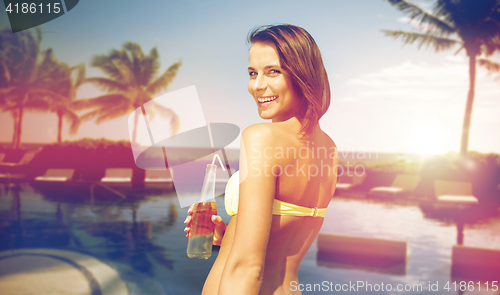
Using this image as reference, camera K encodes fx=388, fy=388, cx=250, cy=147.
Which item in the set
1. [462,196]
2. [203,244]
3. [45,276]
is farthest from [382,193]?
[203,244]

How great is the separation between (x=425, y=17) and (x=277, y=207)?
75.0 ft

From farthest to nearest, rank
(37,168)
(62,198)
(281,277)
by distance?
(37,168) < (62,198) < (281,277)

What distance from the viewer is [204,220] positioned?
1.46 meters

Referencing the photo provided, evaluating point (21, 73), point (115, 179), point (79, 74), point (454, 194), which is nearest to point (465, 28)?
point (454, 194)

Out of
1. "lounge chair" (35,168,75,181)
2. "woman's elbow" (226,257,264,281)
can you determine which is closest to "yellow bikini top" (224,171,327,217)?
"woman's elbow" (226,257,264,281)

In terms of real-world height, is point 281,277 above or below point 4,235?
above

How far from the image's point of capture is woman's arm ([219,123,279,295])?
2.95ft

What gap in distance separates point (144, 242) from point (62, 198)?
1206 cm

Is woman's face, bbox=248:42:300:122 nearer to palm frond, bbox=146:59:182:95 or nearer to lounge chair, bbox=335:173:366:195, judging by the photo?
lounge chair, bbox=335:173:366:195

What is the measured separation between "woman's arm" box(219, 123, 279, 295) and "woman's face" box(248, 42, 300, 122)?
15 cm

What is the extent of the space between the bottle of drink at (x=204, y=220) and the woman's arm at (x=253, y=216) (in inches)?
20.9

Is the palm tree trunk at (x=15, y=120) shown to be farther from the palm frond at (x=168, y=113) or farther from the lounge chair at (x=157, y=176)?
the lounge chair at (x=157, y=176)

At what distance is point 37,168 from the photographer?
96.5 ft

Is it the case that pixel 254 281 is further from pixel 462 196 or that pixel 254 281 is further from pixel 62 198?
pixel 62 198
